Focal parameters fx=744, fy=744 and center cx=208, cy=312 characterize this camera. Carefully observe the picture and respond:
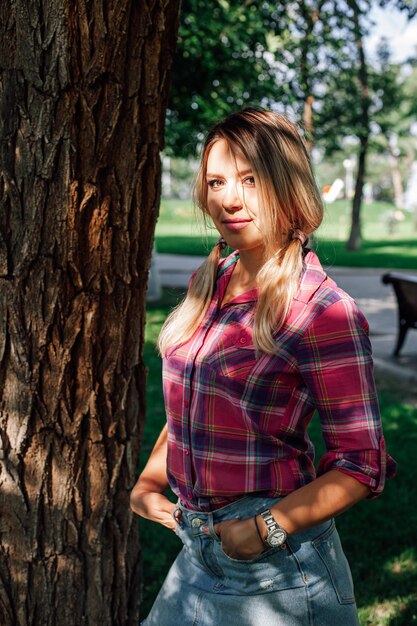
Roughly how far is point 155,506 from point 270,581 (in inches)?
13.8

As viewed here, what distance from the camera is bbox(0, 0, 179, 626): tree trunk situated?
198 cm

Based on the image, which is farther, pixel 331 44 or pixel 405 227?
pixel 405 227

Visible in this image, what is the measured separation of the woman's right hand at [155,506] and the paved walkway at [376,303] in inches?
31.3

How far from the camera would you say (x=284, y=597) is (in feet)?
5.28

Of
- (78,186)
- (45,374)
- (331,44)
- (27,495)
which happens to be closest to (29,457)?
(27,495)

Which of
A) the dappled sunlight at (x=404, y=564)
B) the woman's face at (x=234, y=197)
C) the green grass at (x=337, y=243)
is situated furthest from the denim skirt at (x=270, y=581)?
the dappled sunlight at (x=404, y=564)

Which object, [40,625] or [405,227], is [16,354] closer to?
[40,625]

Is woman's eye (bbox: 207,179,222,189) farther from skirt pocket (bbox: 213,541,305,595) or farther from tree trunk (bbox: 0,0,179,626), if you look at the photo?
skirt pocket (bbox: 213,541,305,595)

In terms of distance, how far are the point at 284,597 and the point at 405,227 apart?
162 feet

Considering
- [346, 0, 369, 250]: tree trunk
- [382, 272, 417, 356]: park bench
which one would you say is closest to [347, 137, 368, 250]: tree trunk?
[346, 0, 369, 250]: tree trunk

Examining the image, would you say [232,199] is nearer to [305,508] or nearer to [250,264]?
[250,264]

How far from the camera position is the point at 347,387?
4.84 ft

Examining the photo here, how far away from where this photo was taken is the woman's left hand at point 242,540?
1518 millimetres

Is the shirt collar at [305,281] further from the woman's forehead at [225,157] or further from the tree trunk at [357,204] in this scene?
the tree trunk at [357,204]
